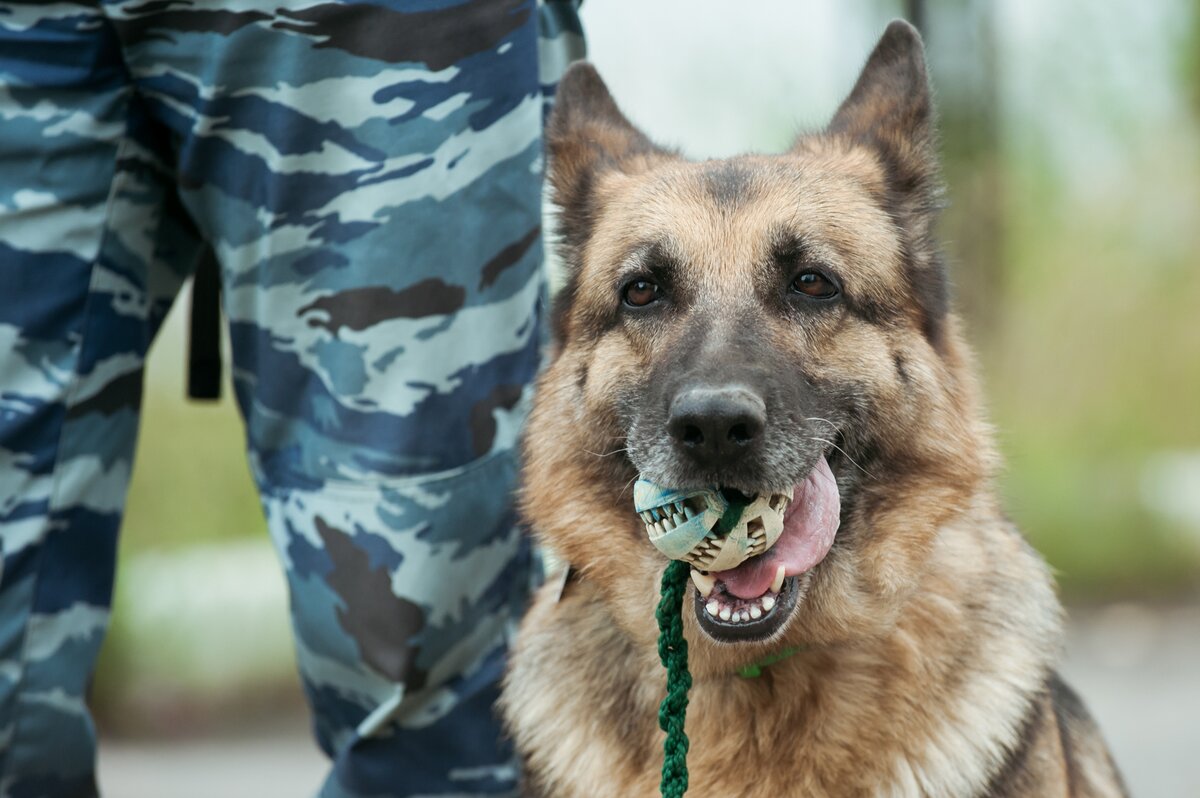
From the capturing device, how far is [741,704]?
8.07 feet

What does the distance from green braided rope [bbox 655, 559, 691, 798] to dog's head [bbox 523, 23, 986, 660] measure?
54 mm

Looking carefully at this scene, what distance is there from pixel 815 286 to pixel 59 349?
1.60m

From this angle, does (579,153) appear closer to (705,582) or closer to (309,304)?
(309,304)

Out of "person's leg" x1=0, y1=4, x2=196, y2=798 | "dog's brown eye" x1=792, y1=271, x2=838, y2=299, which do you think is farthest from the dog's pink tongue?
"person's leg" x1=0, y1=4, x2=196, y2=798

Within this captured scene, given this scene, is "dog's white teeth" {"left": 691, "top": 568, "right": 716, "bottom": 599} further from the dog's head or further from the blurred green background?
A: the blurred green background

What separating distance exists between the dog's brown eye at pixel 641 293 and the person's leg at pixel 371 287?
→ 0.87ft

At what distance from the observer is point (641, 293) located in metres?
2.68

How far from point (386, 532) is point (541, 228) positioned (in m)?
0.76

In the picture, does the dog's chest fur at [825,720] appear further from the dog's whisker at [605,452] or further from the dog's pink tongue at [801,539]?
the dog's whisker at [605,452]

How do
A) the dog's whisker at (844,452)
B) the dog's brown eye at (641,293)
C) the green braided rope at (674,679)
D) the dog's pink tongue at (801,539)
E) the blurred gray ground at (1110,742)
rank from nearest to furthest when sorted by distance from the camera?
the green braided rope at (674,679)
the dog's pink tongue at (801,539)
the dog's whisker at (844,452)
the dog's brown eye at (641,293)
the blurred gray ground at (1110,742)

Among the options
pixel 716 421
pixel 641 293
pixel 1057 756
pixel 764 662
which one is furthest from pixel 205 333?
pixel 1057 756

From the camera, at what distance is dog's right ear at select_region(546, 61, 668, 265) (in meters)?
2.93

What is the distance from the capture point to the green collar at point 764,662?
2438 mm

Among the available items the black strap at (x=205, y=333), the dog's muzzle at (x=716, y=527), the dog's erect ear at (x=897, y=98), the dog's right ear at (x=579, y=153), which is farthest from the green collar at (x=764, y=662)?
the black strap at (x=205, y=333)
